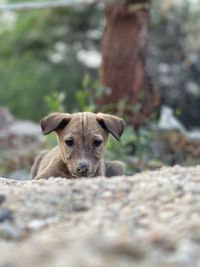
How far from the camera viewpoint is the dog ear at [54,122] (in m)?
8.44

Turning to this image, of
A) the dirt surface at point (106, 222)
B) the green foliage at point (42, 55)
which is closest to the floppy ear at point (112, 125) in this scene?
the dirt surface at point (106, 222)

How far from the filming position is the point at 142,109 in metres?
14.6

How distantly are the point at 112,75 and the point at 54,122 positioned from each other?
20.2 feet

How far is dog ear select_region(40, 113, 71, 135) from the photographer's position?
8438 millimetres

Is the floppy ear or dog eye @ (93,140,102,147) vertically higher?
the floppy ear

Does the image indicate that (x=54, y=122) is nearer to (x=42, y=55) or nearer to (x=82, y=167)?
(x=82, y=167)

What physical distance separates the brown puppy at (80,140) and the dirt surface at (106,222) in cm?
181

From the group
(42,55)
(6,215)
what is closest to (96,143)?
(6,215)

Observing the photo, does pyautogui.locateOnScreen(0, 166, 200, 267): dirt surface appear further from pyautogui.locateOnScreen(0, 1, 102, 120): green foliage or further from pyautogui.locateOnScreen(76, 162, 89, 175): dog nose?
pyautogui.locateOnScreen(0, 1, 102, 120): green foliage

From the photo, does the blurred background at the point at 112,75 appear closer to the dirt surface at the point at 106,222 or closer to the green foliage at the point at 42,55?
the green foliage at the point at 42,55

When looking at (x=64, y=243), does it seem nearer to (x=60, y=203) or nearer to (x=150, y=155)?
(x=60, y=203)

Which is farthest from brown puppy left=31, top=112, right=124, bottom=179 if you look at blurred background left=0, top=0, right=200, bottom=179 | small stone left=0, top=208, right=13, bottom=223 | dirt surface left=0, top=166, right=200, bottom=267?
blurred background left=0, top=0, right=200, bottom=179

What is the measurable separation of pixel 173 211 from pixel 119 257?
4.45 ft

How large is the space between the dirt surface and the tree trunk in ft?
26.9
